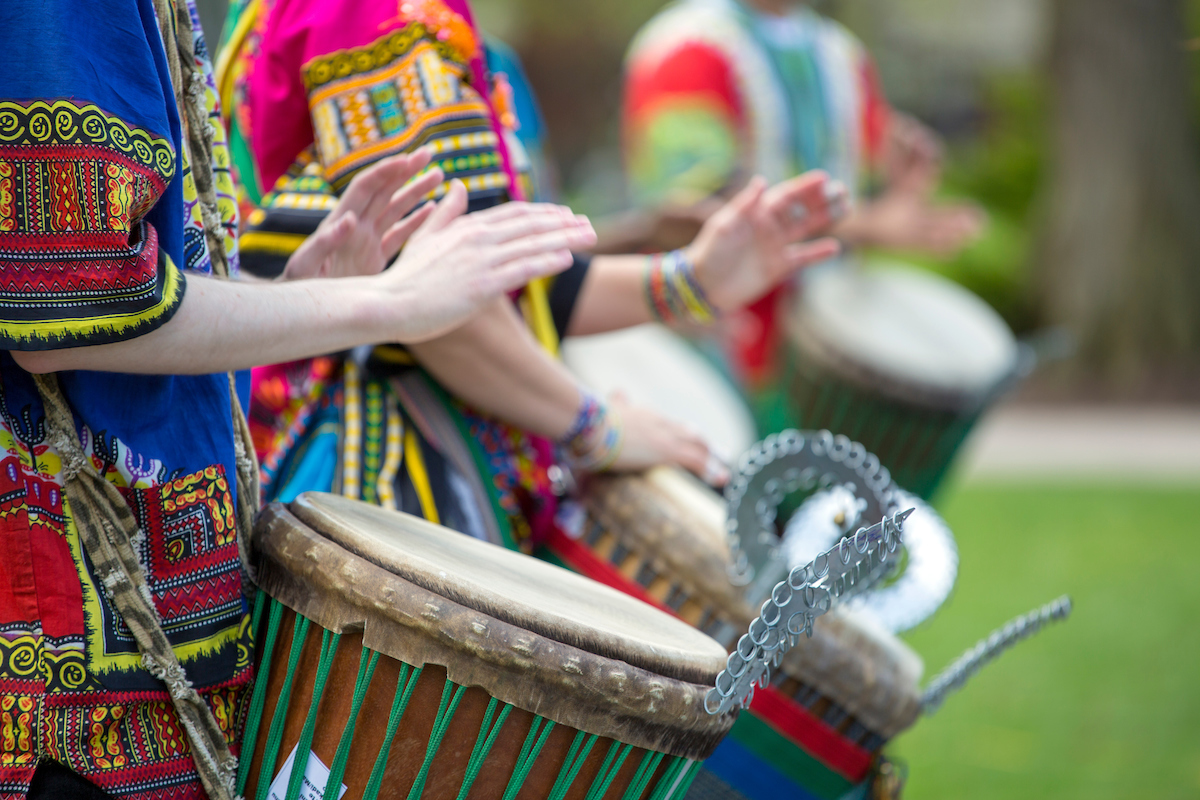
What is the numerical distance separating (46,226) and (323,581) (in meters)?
0.37

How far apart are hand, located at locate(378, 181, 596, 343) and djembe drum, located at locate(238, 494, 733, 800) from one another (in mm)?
214

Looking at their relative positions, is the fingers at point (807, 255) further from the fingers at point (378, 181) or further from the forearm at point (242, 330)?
the forearm at point (242, 330)

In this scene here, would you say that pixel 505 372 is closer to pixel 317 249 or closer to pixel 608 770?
pixel 317 249

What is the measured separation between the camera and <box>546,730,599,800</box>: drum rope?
1047mm

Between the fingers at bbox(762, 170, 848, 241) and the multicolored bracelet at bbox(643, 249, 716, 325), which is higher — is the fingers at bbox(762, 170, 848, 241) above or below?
above

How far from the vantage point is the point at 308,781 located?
1075 millimetres

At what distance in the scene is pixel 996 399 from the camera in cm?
296

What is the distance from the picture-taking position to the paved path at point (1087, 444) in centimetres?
616

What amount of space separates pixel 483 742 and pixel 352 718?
12 centimetres

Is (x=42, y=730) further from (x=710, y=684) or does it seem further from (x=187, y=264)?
(x=710, y=684)

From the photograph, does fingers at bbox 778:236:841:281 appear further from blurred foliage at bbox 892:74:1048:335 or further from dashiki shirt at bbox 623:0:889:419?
blurred foliage at bbox 892:74:1048:335

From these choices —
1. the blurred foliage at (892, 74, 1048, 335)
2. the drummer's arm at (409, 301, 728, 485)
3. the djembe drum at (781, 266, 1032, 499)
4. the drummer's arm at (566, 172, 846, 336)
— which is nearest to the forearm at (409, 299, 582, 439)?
the drummer's arm at (409, 301, 728, 485)

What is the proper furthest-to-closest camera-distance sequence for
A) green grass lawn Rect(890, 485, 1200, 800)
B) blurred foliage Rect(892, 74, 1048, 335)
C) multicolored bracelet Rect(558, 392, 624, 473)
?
blurred foliage Rect(892, 74, 1048, 335) → green grass lawn Rect(890, 485, 1200, 800) → multicolored bracelet Rect(558, 392, 624, 473)

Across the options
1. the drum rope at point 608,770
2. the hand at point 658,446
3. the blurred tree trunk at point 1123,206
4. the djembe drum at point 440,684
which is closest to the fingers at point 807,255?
the hand at point 658,446
